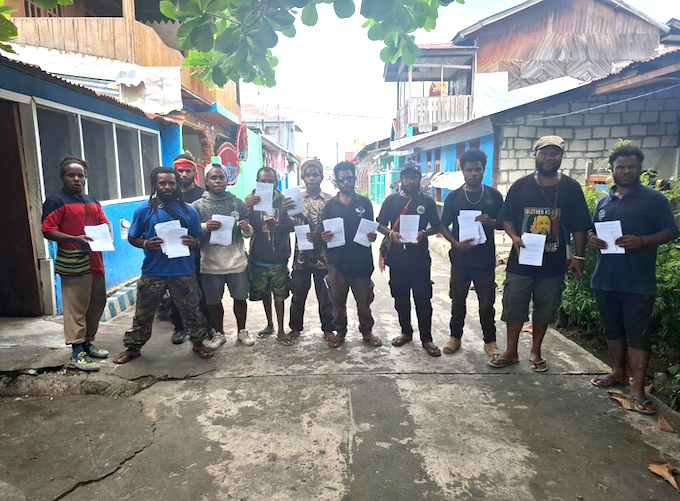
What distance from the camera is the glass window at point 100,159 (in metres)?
6.13

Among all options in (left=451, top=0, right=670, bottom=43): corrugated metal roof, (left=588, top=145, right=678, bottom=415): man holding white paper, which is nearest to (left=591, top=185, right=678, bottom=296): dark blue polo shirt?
(left=588, top=145, right=678, bottom=415): man holding white paper

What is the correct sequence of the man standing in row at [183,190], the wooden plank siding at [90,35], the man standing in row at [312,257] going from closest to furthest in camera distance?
the man standing in row at [312,257] < the man standing in row at [183,190] < the wooden plank siding at [90,35]

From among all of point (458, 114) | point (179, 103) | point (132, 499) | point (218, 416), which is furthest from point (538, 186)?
point (458, 114)

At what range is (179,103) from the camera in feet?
25.0

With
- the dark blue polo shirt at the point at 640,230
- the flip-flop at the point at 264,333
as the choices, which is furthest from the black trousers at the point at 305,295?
the dark blue polo shirt at the point at 640,230

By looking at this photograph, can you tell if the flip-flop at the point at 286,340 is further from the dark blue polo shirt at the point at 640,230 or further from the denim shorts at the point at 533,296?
the dark blue polo shirt at the point at 640,230

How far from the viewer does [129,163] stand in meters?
7.34

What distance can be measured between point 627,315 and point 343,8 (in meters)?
2.95

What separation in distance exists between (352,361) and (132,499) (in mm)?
2223

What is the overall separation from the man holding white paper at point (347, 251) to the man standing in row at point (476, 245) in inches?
31.0

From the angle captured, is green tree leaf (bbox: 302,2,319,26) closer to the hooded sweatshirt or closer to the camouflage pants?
the hooded sweatshirt

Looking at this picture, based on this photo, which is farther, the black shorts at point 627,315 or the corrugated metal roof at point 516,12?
the corrugated metal roof at point 516,12

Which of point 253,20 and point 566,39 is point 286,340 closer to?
point 253,20

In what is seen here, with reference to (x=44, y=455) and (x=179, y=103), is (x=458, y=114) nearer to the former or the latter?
(x=179, y=103)
